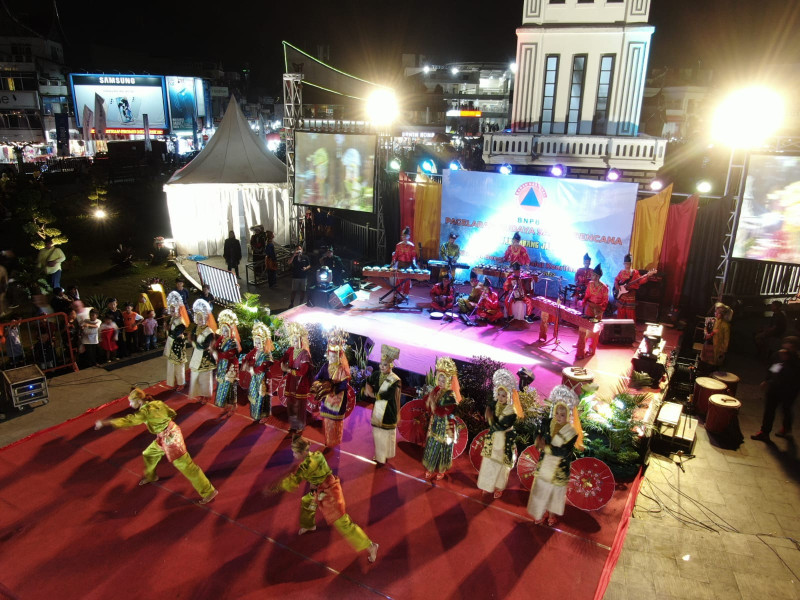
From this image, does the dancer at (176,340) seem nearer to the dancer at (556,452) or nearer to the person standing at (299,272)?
the person standing at (299,272)

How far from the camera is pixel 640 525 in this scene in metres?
6.64

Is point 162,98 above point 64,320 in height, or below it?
above

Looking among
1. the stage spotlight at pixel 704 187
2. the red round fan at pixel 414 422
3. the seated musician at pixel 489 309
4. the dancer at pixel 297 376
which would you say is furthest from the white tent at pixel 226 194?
the stage spotlight at pixel 704 187

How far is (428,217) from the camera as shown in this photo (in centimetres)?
1594

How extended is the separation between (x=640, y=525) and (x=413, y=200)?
11.5 metres

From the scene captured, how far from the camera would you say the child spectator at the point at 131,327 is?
10602 mm

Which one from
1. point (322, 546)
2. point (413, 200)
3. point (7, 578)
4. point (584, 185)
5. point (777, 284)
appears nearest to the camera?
point (7, 578)

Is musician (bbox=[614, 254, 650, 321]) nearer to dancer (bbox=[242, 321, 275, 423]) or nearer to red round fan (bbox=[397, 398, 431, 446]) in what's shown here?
red round fan (bbox=[397, 398, 431, 446])

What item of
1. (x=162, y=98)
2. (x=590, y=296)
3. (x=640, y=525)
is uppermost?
(x=162, y=98)

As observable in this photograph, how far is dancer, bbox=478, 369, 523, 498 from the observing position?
6.08 metres

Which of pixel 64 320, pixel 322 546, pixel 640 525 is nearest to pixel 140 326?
pixel 64 320

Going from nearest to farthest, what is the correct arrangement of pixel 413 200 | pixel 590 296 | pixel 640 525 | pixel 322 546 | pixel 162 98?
1. pixel 322 546
2. pixel 640 525
3. pixel 590 296
4. pixel 413 200
5. pixel 162 98

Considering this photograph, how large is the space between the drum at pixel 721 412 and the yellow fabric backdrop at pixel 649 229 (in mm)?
5031

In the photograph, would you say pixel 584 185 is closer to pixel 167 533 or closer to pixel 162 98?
pixel 167 533
